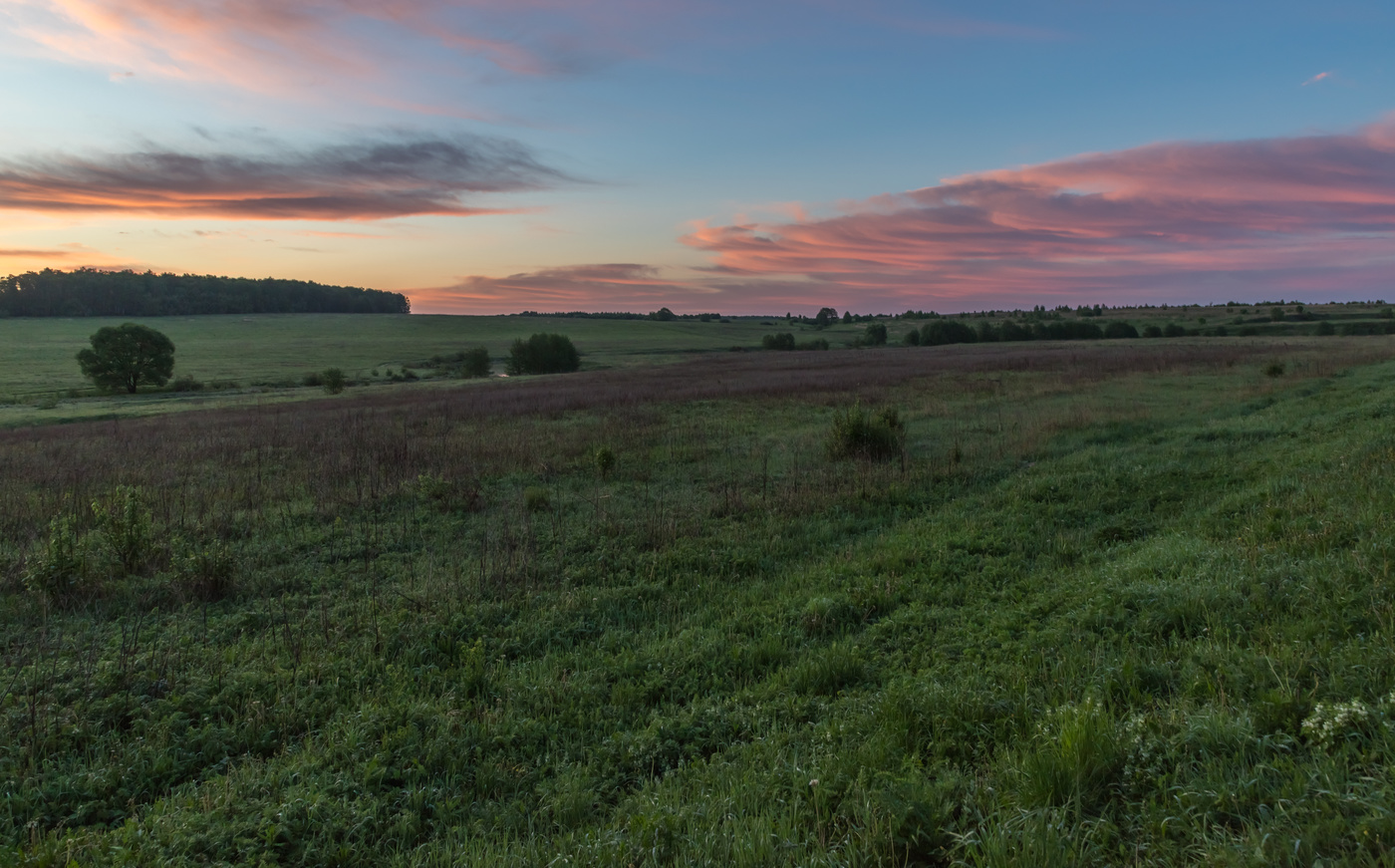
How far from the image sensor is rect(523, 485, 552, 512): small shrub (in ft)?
36.5

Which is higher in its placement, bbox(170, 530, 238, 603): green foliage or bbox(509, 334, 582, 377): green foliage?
bbox(509, 334, 582, 377): green foliage

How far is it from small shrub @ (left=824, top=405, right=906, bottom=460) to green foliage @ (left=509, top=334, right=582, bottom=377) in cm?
5362

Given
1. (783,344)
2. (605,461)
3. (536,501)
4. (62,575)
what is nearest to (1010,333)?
(783,344)

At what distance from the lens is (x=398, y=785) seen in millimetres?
4277

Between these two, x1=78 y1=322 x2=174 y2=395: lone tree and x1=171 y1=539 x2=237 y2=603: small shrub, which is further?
x1=78 y1=322 x2=174 y2=395: lone tree

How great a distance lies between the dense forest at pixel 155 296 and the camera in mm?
131375

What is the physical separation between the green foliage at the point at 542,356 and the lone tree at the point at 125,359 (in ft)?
94.8

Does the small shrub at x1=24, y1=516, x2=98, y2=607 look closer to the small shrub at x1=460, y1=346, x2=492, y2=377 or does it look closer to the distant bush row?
the small shrub at x1=460, y1=346, x2=492, y2=377

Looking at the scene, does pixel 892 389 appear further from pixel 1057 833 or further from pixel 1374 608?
pixel 1057 833

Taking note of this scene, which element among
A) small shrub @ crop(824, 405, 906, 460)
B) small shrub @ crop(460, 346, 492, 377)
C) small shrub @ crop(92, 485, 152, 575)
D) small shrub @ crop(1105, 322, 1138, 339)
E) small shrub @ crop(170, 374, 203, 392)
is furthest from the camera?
small shrub @ crop(1105, 322, 1138, 339)

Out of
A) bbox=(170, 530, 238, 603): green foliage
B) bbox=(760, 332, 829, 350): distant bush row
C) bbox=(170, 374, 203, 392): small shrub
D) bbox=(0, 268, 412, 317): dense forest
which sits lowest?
bbox=(170, 530, 238, 603): green foliage

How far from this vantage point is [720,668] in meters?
5.62

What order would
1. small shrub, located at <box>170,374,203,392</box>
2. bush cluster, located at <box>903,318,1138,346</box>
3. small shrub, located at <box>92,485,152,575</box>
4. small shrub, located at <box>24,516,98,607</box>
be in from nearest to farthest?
small shrub, located at <box>24,516,98,607</box>, small shrub, located at <box>92,485,152,575</box>, small shrub, located at <box>170,374,203,392</box>, bush cluster, located at <box>903,318,1138,346</box>

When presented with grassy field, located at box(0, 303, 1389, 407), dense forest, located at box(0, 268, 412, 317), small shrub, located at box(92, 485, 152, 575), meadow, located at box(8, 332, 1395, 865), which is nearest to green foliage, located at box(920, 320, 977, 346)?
grassy field, located at box(0, 303, 1389, 407)
